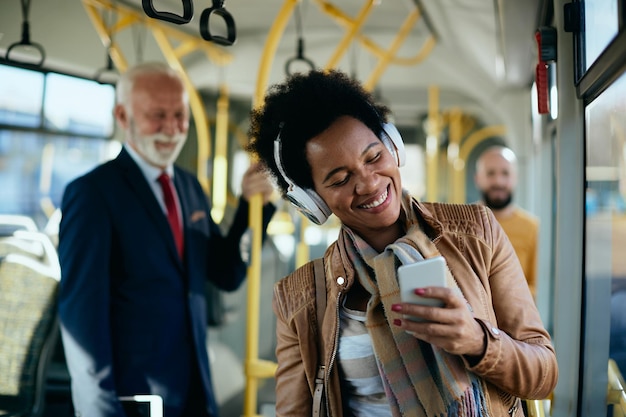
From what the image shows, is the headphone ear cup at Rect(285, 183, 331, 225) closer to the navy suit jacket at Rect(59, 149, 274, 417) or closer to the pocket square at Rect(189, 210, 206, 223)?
the navy suit jacket at Rect(59, 149, 274, 417)

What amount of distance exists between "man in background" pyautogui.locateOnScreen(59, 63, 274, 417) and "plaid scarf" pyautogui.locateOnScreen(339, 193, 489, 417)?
1206 mm

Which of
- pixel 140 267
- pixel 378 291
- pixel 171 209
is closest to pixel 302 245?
pixel 171 209

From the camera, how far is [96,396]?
2242mm

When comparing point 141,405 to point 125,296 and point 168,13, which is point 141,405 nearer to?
point 125,296

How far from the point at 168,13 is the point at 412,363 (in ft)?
3.33

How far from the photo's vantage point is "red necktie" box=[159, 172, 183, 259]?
2.62 metres

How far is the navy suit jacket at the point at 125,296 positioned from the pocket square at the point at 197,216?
3cm

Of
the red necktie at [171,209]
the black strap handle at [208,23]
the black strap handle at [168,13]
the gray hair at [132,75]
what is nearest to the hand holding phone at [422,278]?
the black strap handle at [168,13]

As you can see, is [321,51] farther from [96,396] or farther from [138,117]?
[96,396]

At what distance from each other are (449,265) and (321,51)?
7637 mm

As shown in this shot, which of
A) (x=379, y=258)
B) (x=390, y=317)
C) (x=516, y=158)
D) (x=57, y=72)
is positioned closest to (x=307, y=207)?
(x=379, y=258)

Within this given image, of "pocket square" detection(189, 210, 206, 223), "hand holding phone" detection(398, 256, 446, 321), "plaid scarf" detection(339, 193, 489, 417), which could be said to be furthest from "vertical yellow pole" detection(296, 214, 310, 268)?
"hand holding phone" detection(398, 256, 446, 321)

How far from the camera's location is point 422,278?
3.96 ft

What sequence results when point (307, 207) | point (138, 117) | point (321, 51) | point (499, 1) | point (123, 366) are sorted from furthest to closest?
point (321, 51) < point (499, 1) < point (138, 117) < point (123, 366) < point (307, 207)
